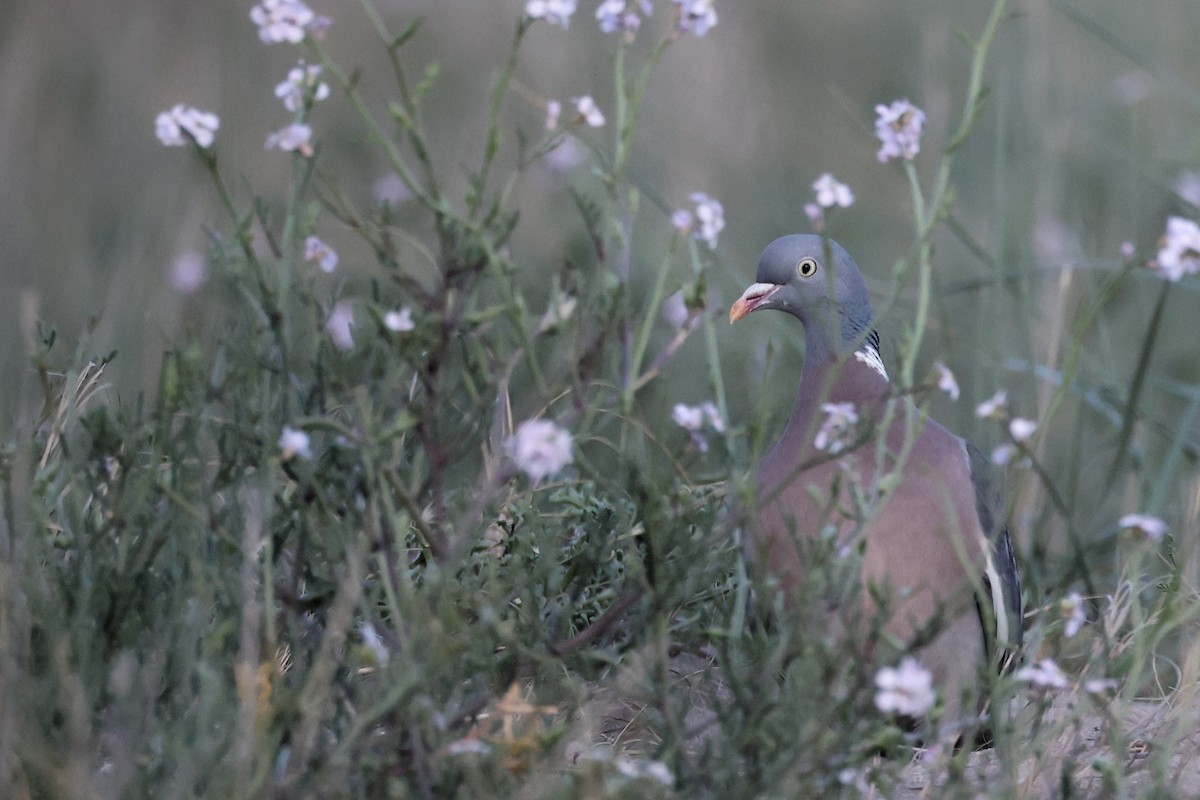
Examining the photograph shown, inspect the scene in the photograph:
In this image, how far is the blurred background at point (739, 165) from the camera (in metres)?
3.81

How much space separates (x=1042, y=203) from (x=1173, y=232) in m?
2.67

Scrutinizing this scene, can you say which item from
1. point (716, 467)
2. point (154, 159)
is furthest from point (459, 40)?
point (716, 467)

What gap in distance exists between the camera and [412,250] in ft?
17.0

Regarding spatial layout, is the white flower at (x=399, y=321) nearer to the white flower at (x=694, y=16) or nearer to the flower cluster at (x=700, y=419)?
the flower cluster at (x=700, y=419)

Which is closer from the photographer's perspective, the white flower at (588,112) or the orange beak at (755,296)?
the white flower at (588,112)

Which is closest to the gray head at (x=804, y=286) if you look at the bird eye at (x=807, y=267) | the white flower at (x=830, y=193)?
the bird eye at (x=807, y=267)

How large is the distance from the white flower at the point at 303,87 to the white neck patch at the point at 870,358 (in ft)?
4.11

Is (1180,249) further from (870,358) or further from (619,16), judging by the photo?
(870,358)

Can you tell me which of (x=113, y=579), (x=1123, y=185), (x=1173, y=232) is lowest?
(x=1123, y=185)

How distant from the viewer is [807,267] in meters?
3.04

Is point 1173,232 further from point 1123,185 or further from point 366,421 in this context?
point 1123,185

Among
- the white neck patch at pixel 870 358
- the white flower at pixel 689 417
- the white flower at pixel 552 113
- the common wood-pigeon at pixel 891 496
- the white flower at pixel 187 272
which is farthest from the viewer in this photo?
the white flower at pixel 187 272

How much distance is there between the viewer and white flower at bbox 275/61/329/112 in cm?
199

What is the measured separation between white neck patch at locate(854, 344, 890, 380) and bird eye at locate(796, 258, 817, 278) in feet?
0.56
